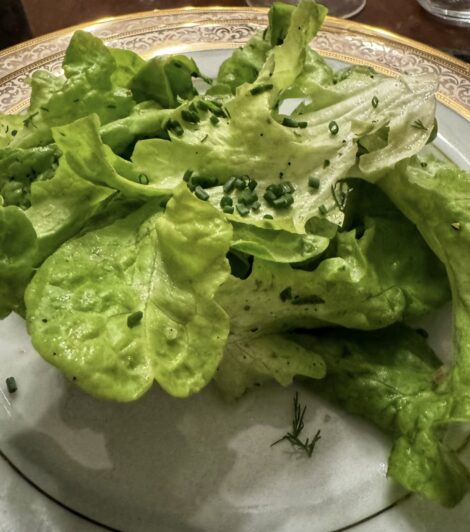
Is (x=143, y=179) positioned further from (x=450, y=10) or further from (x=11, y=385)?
(x=450, y=10)

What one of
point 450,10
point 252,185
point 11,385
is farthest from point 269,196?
point 450,10

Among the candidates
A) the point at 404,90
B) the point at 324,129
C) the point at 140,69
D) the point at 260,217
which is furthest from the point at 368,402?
the point at 140,69

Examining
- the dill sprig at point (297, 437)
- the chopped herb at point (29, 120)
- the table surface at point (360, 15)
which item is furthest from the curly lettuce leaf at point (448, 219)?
the table surface at point (360, 15)

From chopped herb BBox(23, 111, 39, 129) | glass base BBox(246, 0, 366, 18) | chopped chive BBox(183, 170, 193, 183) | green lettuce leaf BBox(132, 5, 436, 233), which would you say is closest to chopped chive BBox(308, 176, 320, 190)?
green lettuce leaf BBox(132, 5, 436, 233)

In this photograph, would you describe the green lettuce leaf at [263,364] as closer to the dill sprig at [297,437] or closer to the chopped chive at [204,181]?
the dill sprig at [297,437]

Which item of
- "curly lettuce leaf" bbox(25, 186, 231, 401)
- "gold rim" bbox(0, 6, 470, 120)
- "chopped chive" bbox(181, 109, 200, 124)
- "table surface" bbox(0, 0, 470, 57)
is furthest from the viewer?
"table surface" bbox(0, 0, 470, 57)

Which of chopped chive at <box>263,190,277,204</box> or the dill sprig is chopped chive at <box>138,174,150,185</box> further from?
the dill sprig
